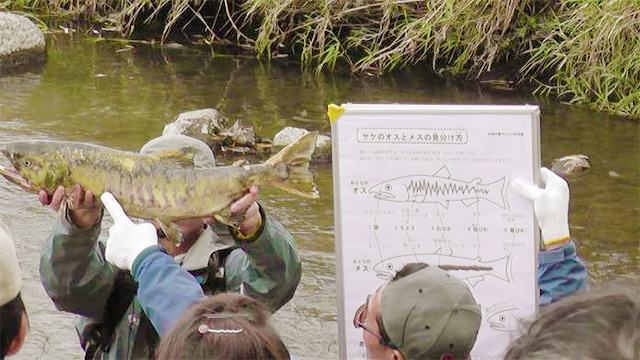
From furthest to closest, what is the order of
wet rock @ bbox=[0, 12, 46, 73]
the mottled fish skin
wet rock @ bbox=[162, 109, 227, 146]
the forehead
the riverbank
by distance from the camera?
wet rock @ bbox=[0, 12, 46, 73] < the riverbank < wet rock @ bbox=[162, 109, 227, 146] < the mottled fish skin < the forehead

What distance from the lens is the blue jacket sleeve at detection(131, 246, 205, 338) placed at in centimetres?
286

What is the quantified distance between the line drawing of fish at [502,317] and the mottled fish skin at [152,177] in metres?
0.73

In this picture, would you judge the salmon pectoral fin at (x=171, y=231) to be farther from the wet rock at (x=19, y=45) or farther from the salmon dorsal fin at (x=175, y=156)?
the wet rock at (x=19, y=45)

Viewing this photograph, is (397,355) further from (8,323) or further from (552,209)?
(8,323)

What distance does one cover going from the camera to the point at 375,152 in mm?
3281

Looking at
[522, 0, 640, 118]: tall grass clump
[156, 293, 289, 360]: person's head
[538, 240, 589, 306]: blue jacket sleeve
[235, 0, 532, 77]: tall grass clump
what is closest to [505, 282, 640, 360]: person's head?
[156, 293, 289, 360]: person's head

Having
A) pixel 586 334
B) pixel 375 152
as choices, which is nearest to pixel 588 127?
pixel 375 152

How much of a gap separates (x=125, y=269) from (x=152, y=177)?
29cm

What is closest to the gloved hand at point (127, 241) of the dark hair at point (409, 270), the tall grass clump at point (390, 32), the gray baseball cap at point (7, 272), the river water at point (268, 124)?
the gray baseball cap at point (7, 272)

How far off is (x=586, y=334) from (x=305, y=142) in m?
1.60

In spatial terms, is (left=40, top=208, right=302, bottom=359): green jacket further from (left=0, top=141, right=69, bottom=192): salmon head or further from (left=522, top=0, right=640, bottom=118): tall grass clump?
(left=522, top=0, right=640, bottom=118): tall grass clump

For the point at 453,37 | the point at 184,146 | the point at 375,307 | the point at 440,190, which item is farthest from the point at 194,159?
the point at 453,37

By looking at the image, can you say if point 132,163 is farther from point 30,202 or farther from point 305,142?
point 30,202

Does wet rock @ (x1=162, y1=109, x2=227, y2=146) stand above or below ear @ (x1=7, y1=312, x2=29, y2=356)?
below
